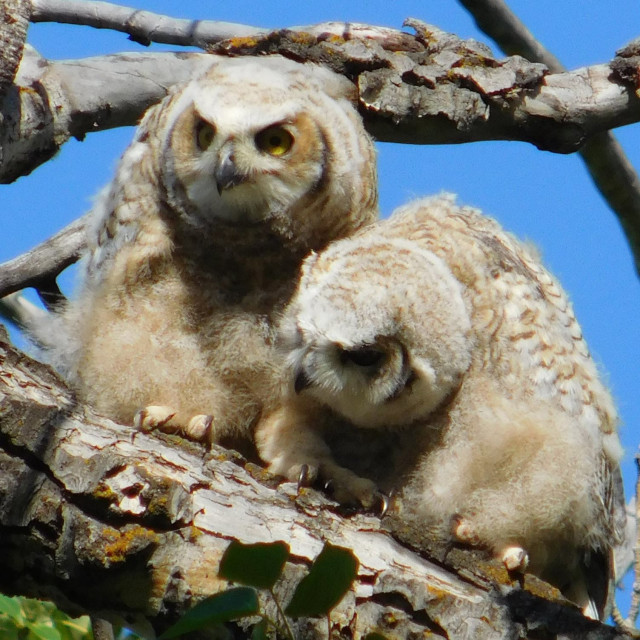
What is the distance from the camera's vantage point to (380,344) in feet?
9.94

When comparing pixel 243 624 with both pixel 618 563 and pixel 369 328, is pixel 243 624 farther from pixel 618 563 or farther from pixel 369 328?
pixel 618 563

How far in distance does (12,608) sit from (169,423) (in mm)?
1378

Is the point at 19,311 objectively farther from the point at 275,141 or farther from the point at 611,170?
the point at 611,170

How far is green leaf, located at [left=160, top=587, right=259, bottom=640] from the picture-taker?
1.57m

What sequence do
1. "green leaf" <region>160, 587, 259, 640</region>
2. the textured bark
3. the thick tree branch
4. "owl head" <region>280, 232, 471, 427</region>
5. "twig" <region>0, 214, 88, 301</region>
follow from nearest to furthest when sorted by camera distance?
"green leaf" <region>160, 587, 259, 640</region>
the thick tree branch
"owl head" <region>280, 232, 471, 427</region>
the textured bark
"twig" <region>0, 214, 88, 301</region>

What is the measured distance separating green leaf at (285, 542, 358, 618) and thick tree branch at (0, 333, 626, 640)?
595 millimetres

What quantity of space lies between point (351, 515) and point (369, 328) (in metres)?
0.58

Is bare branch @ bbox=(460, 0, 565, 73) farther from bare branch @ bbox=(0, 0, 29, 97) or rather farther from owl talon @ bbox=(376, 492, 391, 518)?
owl talon @ bbox=(376, 492, 391, 518)

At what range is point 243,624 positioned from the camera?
224cm

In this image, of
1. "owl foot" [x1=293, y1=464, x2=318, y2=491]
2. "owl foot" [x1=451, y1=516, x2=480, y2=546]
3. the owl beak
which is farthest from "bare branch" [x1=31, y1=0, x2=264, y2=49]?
"owl foot" [x1=451, y1=516, x2=480, y2=546]

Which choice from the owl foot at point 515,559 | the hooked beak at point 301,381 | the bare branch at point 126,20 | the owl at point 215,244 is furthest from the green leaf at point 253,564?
the bare branch at point 126,20

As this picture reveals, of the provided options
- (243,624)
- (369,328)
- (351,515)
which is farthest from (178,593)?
(369,328)

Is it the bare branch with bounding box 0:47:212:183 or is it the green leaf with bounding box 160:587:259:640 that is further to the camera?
the bare branch with bounding box 0:47:212:183

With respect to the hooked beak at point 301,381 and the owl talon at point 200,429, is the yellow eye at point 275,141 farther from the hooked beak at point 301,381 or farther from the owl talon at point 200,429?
the owl talon at point 200,429
